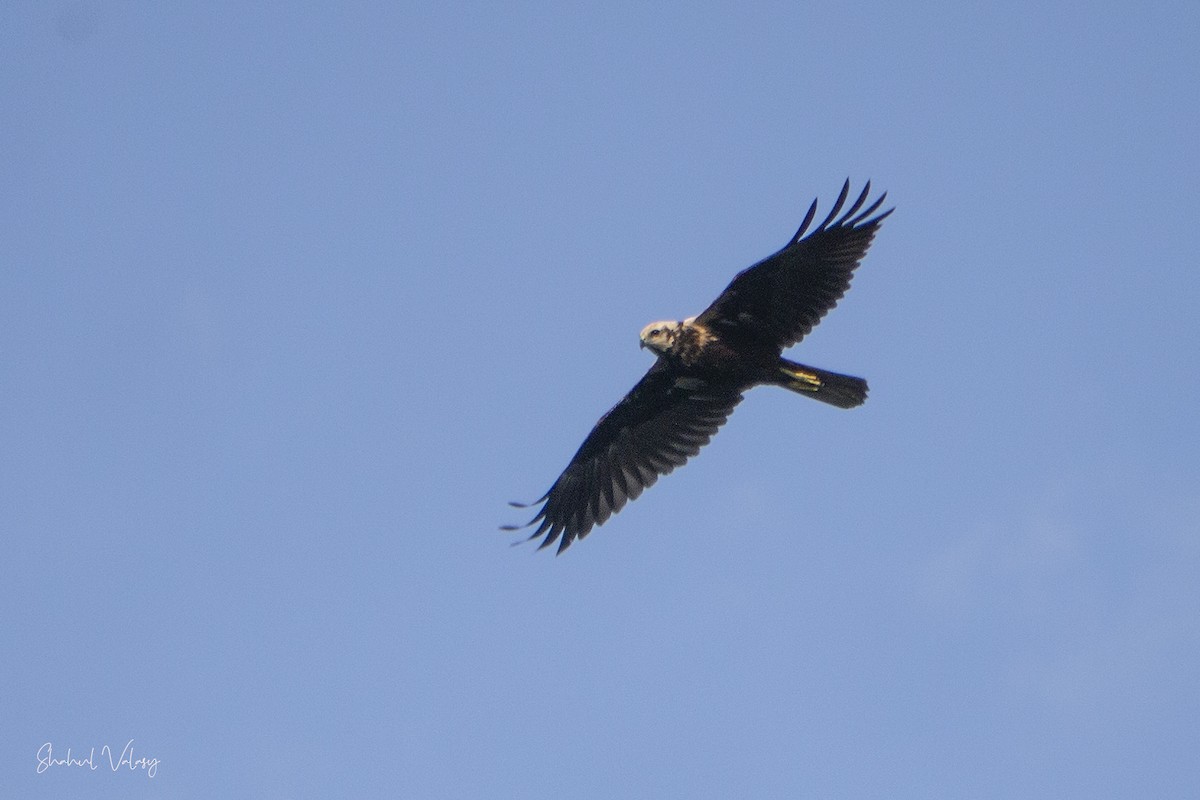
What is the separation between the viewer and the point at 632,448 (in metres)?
13.0

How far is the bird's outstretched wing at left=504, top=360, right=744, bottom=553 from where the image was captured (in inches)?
496

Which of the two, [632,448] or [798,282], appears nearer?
[798,282]

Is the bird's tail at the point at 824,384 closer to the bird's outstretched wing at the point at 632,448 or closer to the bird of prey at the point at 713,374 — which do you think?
the bird of prey at the point at 713,374

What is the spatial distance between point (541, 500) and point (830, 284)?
134 inches

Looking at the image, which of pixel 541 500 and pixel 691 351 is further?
pixel 541 500

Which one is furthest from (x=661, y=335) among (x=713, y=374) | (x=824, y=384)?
(x=824, y=384)

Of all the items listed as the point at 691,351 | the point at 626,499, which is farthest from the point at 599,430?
the point at 691,351

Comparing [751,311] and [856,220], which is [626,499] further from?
[856,220]

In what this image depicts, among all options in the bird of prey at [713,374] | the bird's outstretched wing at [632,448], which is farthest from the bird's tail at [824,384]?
the bird's outstretched wing at [632,448]

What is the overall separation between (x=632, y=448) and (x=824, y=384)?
2239 millimetres

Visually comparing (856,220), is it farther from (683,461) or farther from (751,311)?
(683,461)

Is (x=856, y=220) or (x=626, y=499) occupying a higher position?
(x=856, y=220)

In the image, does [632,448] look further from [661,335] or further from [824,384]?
[824,384]

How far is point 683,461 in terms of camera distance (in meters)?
12.7
